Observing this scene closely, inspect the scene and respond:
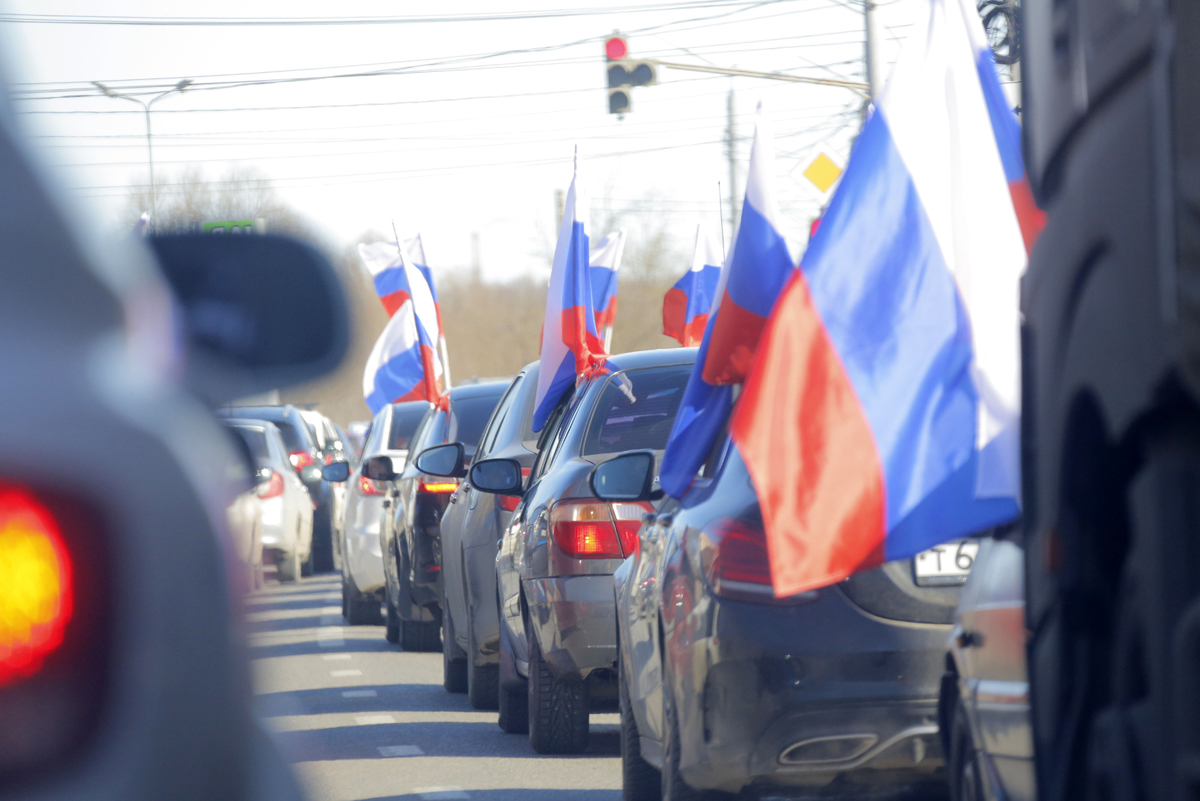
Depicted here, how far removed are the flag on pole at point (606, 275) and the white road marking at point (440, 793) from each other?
845 cm

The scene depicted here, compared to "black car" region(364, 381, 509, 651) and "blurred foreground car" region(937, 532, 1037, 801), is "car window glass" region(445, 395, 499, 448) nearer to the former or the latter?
"black car" region(364, 381, 509, 651)

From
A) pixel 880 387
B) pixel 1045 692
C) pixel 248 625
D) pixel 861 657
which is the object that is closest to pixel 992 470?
pixel 880 387

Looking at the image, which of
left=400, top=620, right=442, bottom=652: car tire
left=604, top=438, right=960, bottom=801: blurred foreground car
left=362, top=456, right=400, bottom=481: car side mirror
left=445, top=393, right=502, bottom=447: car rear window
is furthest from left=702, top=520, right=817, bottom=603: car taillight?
left=362, top=456, right=400, bottom=481: car side mirror

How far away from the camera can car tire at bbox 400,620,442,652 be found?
13.6 m

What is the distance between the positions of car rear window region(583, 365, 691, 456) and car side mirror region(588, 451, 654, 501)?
1.05 meters

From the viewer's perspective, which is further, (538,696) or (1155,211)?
(538,696)

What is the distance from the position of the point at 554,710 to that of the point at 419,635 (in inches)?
221

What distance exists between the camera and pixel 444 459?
34.9ft

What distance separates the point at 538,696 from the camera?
8.19m

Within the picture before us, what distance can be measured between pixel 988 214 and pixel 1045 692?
242 cm

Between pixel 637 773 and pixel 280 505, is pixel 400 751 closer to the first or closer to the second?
pixel 637 773

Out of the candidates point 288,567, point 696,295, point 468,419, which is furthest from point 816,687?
point 288,567

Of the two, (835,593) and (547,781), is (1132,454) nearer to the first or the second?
(835,593)

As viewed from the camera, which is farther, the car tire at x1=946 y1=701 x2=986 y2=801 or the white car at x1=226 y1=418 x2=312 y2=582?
the white car at x1=226 y1=418 x2=312 y2=582
